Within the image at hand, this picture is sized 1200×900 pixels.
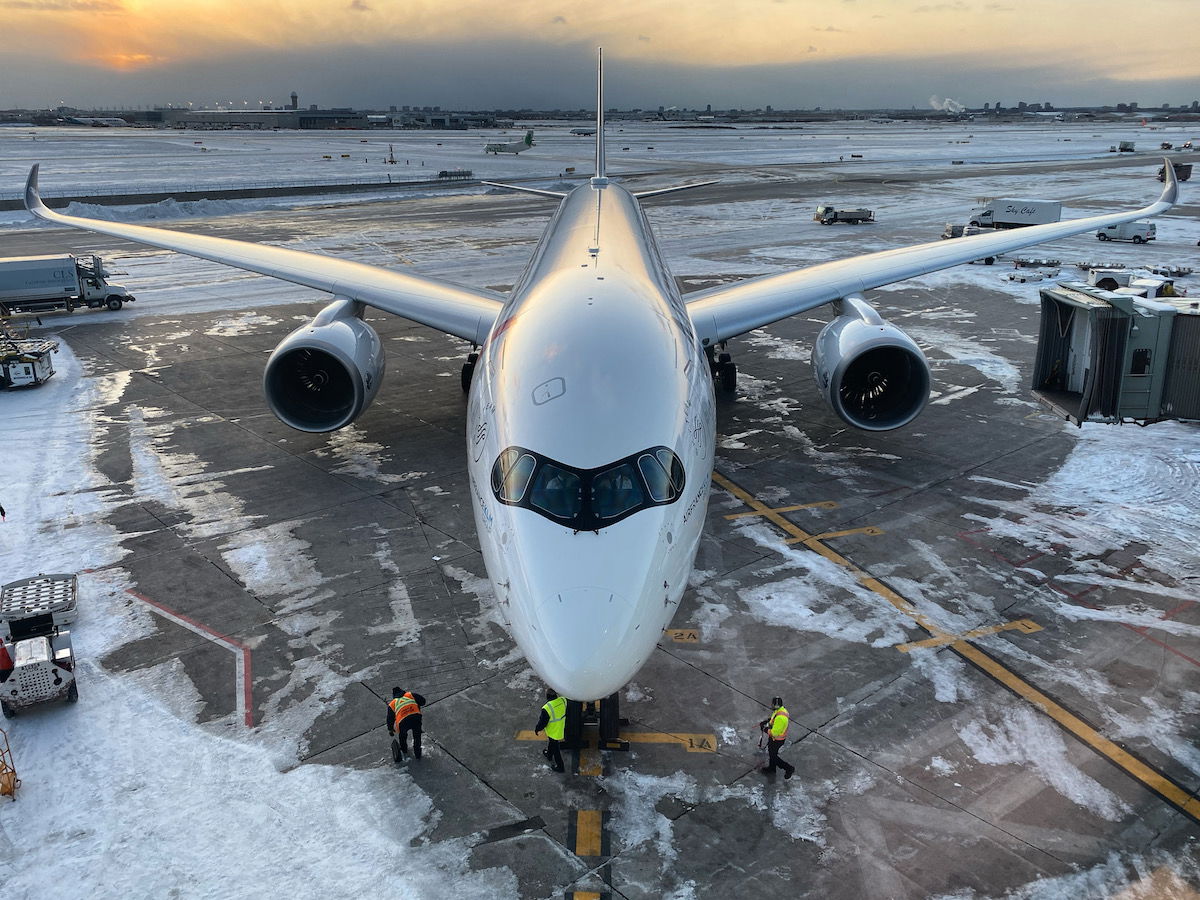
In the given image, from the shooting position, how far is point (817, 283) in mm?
19766

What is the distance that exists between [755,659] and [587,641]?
14.9 feet

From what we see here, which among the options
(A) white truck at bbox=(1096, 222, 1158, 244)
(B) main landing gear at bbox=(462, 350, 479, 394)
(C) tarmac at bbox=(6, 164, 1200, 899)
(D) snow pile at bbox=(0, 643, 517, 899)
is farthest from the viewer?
(A) white truck at bbox=(1096, 222, 1158, 244)

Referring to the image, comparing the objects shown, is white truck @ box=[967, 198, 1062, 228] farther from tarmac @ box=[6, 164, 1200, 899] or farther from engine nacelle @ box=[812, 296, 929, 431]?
engine nacelle @ box=[812, 296, 929, 431]

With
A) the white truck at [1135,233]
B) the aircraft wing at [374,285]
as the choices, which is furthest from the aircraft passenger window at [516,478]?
the white truck at [1135,233]

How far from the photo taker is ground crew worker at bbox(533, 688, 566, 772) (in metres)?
9.58

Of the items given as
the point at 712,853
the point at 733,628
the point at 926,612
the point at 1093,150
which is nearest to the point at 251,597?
the point at 733,628

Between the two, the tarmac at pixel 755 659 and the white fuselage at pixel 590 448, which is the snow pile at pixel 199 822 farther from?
the white fuselage at pixel 590 448

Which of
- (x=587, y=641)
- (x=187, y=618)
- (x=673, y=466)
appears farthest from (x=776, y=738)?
(x=187, y=618)

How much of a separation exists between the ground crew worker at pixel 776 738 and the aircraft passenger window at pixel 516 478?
12.3 feet

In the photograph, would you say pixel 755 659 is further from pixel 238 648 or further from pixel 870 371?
pixel 870 371

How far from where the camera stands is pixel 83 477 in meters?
17.9

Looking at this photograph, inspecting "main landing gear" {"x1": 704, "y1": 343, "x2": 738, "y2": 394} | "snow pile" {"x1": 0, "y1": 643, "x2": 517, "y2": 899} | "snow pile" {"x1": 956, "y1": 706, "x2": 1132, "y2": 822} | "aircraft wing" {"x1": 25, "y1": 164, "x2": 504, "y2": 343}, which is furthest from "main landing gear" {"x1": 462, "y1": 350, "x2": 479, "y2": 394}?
"snow pile" {"x1": 956, "y1": 706, "x2": 1132, "y2": 822}

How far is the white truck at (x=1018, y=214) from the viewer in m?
49.3

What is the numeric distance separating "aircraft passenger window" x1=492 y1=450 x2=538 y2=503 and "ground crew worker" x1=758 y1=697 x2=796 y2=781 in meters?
3.74
